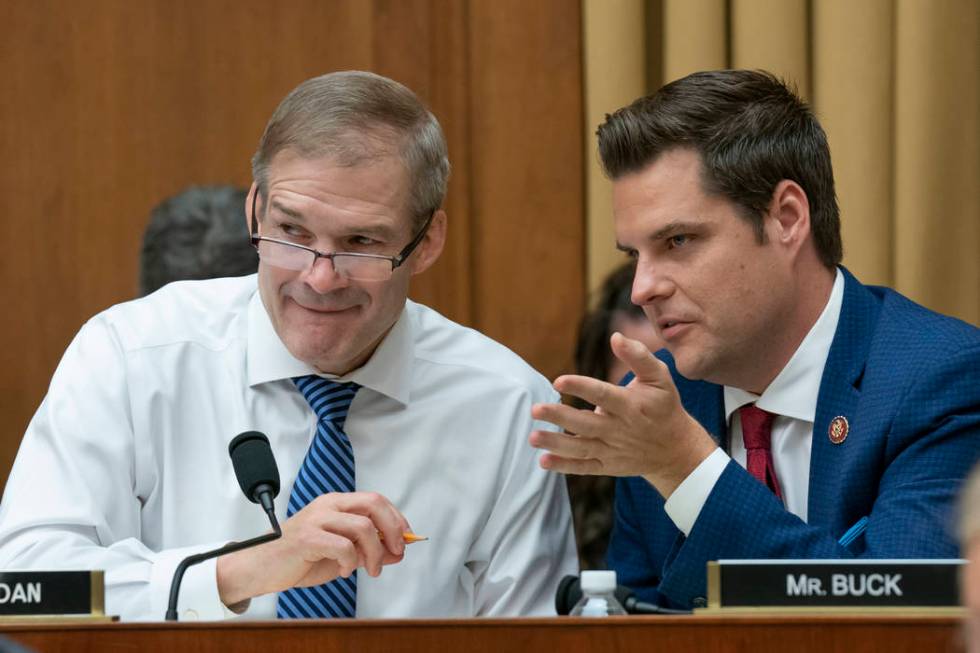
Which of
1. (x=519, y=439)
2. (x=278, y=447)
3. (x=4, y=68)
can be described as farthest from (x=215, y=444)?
(x=4, y=68)

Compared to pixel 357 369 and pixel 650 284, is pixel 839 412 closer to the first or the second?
pixel 650 284

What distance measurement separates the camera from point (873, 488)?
2.11 m

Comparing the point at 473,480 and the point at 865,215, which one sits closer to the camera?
the point at 473,480

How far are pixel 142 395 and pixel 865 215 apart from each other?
1645 millimetres

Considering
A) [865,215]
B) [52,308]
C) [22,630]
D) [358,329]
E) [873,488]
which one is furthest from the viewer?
[52,308]

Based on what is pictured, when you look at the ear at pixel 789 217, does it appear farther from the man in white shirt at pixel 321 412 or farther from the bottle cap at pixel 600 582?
the bottle cap at pixel 600 582

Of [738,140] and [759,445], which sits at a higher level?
[738,140]

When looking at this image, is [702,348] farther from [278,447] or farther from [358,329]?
[278,447]

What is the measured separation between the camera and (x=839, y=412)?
217 cm

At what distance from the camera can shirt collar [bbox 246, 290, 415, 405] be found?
7.73 feet

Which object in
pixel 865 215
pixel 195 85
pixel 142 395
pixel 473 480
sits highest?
pixel 195 85

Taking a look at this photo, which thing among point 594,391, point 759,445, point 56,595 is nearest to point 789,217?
point 759,445

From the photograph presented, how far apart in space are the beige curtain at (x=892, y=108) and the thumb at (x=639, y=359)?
128 centimetres

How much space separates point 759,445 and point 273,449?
30.8 inches
